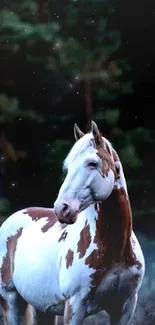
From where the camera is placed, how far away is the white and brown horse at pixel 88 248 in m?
1.74

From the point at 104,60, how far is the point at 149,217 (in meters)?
0.55

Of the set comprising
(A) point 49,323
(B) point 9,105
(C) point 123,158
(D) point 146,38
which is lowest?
(A) point 49,323

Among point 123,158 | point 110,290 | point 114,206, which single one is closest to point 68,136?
point 123,158

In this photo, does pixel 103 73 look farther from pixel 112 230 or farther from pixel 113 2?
pixel 112 230

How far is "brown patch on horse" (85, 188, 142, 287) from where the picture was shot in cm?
180

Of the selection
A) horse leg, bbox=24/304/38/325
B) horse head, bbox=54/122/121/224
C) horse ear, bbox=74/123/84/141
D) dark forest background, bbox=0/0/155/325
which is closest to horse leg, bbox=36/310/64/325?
horse leg, bbox=24/304/38/325

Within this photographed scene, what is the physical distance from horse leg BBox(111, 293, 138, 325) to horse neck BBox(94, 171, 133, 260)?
0.15m

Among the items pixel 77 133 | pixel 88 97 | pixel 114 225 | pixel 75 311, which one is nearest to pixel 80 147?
pixel 77 133

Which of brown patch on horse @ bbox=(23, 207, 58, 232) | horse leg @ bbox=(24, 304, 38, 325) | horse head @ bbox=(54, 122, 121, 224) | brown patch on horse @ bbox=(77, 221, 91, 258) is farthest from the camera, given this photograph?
horse leg @ bbox=(24, 304, 38, 325)

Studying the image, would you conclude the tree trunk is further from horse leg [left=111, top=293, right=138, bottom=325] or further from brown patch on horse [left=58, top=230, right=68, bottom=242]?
horse leg [left=111, top=293, right=138, bottom=325]

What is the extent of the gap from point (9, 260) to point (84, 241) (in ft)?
1.22

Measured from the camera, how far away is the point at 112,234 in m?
1.81

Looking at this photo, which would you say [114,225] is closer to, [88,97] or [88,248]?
[88,248]

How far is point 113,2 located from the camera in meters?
2.12
